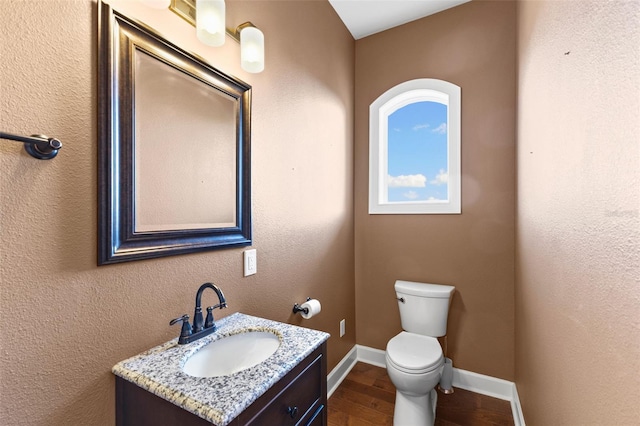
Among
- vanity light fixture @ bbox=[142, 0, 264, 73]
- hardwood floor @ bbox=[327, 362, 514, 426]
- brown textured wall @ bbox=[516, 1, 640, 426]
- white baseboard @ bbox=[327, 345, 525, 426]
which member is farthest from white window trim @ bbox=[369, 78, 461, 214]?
vanity light fixture @ bbox=[142, 0, 264, 73]

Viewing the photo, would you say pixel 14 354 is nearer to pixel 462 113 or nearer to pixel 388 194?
pixel 388 194

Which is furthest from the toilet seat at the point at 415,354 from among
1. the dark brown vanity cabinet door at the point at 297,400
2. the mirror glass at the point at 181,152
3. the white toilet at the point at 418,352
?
the mirror glass at the point at 181,152

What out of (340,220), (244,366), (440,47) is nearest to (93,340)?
(244,366)

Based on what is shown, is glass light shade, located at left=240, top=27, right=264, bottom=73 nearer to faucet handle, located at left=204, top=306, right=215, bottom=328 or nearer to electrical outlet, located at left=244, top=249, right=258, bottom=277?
electrical outlet, located at left=244, top=249, right=258, bottom=277

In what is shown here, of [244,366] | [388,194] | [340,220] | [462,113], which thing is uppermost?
[462,113]

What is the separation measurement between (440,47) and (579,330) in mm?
2133

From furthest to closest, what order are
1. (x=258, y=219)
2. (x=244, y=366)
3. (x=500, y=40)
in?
1. (x=500, y=40)
2. (x=258, y=219)
3. (x=244, y=366)

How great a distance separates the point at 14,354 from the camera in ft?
2.13

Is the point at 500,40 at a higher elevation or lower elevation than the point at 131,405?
higher

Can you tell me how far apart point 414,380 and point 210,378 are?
48.0 inches

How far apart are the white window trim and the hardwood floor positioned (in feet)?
4.38

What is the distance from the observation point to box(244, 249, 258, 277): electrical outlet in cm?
131

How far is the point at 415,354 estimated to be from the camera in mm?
1646

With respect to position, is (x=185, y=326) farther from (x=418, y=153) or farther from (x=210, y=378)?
(x=418, y=153)
